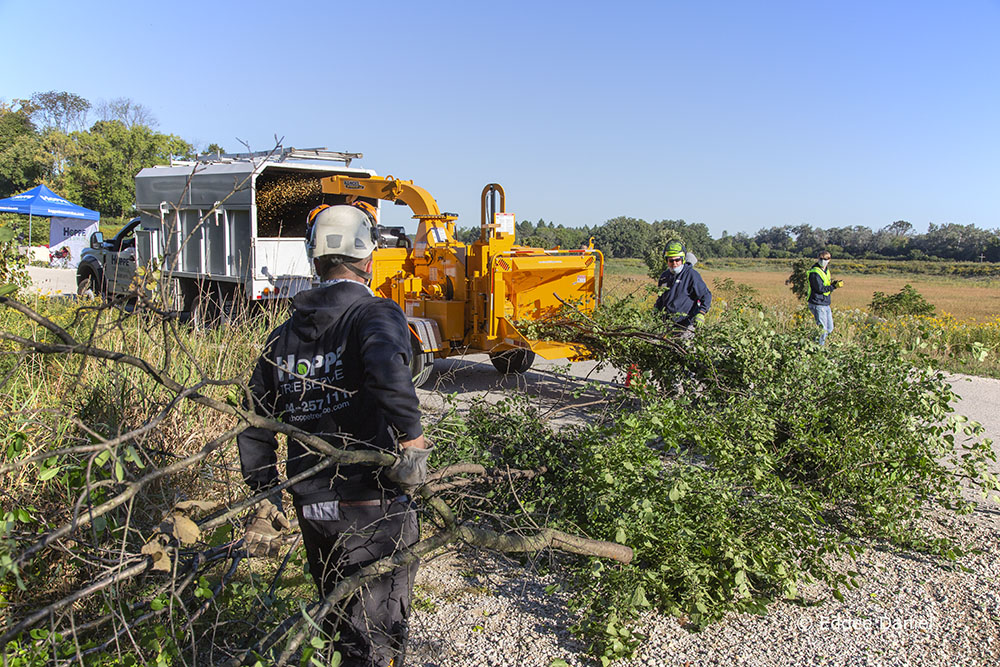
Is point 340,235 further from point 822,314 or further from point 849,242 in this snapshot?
point 849,242

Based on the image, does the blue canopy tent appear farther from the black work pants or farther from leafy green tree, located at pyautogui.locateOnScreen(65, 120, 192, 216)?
the black work pants

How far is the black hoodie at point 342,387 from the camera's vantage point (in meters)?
2.45

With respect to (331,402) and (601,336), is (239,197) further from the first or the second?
(331,402)

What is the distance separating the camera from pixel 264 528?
112 inches

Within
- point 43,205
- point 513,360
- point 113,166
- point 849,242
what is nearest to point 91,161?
point 113,166

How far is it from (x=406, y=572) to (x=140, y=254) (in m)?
13.9

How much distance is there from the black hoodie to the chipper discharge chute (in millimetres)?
5079

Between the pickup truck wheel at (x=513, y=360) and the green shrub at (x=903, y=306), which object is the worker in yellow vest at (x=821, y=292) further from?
the green shrub at (x=903, y=306)

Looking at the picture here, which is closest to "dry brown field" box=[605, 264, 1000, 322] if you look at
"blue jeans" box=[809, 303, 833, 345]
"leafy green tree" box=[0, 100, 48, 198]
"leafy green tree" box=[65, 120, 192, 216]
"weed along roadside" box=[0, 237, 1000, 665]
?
"blue jeans" box=[809, 303, 833, 345]

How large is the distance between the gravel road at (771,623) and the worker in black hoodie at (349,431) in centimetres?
58

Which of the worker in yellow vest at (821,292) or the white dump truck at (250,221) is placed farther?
the white dump truck at (250,221)

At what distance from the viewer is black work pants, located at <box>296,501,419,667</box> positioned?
2623 mm

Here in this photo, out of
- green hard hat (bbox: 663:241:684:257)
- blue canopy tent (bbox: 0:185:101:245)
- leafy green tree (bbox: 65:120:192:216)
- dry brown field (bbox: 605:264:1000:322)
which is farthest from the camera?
leafy green tree (bbox: 65:120:192:216)

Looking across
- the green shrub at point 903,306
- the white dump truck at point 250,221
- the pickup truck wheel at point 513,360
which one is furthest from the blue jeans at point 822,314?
the white dump truck at point 250,221
